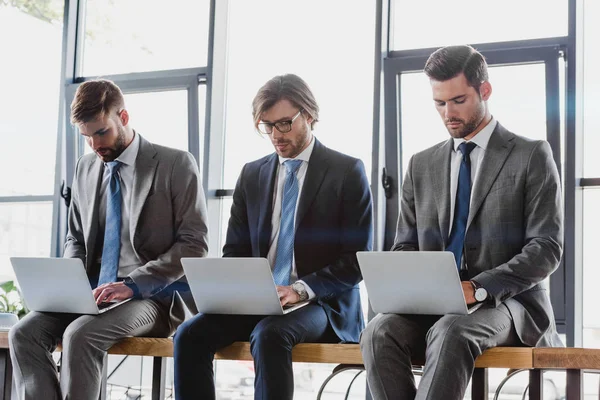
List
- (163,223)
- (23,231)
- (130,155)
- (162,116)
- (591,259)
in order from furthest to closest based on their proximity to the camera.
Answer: (23,231), (162,116), (591,259), (130,155), (163,223)

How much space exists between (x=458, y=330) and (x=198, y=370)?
837 millimetres

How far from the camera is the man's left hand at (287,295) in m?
2.59

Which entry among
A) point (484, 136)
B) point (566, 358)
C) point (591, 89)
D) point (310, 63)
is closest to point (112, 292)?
point (484, 136)

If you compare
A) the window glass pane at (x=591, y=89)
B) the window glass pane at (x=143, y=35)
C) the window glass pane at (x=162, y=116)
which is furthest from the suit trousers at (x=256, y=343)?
the window glass pane at (x=143, y=35)

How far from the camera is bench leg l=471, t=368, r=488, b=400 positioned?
2320 millimetres

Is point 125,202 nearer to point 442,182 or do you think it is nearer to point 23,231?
point 442,182

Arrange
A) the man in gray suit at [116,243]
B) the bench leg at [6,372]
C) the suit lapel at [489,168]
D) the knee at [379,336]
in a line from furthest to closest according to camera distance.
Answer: the bench leg at [6,372] → the man in gray suit at [116,243] → the suit lapel at [489,168] → the knee at [379,336]

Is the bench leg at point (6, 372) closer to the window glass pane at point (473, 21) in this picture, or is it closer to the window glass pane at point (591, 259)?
the window glass pane at point (473, 21)

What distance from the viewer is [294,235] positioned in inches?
111

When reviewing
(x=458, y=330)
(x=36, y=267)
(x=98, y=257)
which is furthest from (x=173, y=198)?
(x=458, y=330)

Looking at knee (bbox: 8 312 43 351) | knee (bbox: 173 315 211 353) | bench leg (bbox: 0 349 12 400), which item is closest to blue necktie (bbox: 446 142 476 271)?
knee (bbox: 173 315 211 353)

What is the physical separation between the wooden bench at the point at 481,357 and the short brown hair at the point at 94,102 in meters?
0.87

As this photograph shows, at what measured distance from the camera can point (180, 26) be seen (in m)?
4.55

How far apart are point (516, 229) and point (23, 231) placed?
327 cm
